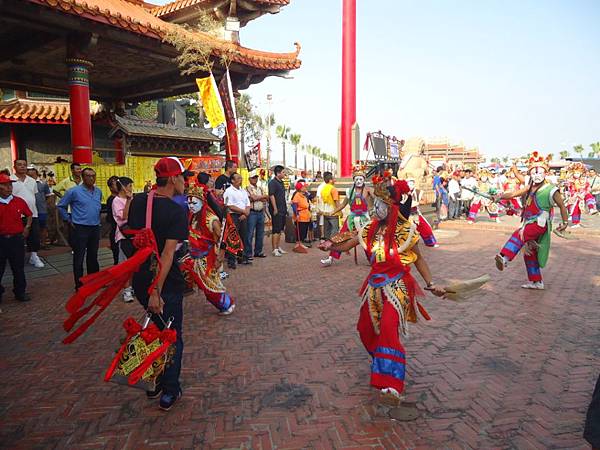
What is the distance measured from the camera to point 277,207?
34.1 feet

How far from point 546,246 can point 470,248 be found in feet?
14.5

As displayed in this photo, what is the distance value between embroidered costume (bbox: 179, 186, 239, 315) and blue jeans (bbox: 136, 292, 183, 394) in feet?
6.47

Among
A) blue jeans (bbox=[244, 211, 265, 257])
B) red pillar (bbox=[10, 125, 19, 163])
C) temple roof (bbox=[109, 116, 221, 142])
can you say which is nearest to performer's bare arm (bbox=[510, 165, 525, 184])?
blue jeans (bbox=[244, 211, 265, 257])

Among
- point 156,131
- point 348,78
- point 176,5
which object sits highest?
point 176,5

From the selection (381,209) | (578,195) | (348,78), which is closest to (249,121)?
(348,78)

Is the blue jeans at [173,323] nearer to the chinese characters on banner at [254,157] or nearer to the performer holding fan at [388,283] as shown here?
the performer holding fan at [388,283]

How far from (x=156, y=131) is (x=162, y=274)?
1505 centimetres

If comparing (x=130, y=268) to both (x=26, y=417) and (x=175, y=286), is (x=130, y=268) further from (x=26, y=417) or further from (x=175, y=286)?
(x=26, y=417)

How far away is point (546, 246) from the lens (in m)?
6.73

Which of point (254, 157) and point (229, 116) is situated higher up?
point (229, 116)

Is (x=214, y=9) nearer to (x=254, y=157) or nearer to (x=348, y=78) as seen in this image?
(x=348, y=78)

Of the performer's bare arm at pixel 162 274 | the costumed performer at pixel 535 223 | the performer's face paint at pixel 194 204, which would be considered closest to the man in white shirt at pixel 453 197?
the costumed performer at pixel 535 223

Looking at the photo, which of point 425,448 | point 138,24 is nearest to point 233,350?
point 425,448

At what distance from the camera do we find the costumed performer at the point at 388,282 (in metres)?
3.31
